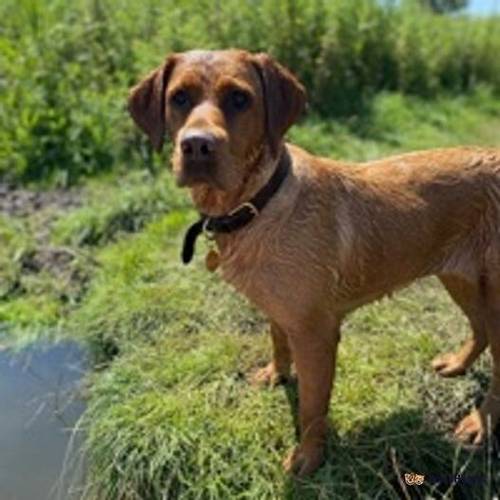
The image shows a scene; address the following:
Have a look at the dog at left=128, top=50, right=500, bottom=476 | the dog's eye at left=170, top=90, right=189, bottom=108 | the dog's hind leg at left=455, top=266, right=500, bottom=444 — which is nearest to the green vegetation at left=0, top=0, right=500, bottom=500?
the dog's hind leg at left=455, top=266, right=500, bottom=444

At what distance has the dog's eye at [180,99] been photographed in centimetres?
375

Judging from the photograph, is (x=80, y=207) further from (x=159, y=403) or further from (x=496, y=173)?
(x=496, y=173)

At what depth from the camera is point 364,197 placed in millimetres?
4168

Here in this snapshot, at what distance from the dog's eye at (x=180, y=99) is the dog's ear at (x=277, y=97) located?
1.06 feet

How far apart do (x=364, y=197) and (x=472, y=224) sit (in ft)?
1.79

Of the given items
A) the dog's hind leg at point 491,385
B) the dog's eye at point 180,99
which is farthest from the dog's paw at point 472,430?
the dog's eye at point 180,99

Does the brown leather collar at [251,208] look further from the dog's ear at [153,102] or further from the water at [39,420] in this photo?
the water at [39,420]

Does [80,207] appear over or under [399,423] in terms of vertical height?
under

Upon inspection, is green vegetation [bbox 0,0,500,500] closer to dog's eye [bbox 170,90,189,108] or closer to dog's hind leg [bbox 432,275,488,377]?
dog's hind leg [bbox 432,275,488,377]

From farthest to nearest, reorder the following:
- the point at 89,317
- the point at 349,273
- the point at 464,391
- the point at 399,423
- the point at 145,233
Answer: the point at 145,233 → the point at 89,317 → the point at 464,391 → the point at 399,423 → the point at 349,273

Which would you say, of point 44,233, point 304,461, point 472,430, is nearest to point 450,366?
point 472,430

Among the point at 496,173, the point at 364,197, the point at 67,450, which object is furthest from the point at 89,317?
the point at 496,173

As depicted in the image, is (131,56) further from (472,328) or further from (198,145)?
(198,145)

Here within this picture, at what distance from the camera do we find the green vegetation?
14.1 feet
